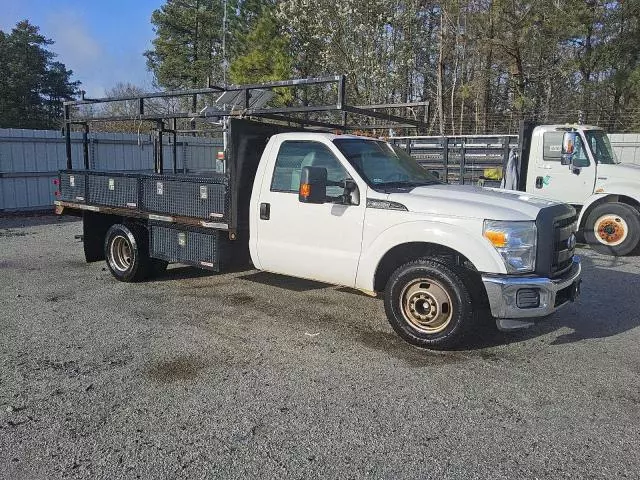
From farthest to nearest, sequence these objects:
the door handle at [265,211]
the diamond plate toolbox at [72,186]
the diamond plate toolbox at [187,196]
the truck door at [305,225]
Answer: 1. the diamond plate toolbox at [72,186]
2. the diamond plate toolbox at [187,196]
3. the door handle at [265,211]
4. the truck door at [305,225]

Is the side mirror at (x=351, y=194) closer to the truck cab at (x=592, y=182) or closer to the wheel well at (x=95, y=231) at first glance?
the wheel well at (x=95, y=231)

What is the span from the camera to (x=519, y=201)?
5.08 m

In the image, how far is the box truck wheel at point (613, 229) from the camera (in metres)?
10.2

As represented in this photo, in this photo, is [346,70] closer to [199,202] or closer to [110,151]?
[110,151]

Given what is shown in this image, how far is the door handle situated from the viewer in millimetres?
5926

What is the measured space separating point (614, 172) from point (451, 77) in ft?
63.6

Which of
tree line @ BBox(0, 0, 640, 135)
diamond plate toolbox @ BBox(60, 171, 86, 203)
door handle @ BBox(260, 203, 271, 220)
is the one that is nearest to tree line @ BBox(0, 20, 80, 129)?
tree line @ BBox(0, 0, 640, 135)

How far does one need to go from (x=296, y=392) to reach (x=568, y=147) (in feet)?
27.0

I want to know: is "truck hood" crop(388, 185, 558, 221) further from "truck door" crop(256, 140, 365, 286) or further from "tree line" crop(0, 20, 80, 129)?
"tree line" crop(0, 20, 80, 129)

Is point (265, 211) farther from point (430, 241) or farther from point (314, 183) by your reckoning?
point (430, 241)

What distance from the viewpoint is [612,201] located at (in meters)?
10.5

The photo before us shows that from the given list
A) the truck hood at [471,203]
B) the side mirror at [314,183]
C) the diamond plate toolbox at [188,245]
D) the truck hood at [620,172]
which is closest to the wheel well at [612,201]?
the truck hood at [620,172]

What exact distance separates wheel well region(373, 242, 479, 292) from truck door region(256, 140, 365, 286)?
27cm

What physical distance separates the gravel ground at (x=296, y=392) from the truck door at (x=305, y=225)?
0.62m
